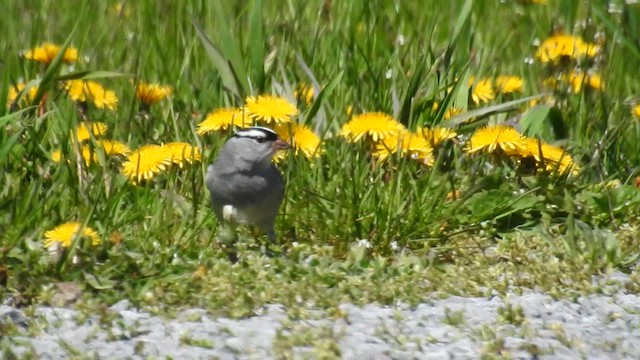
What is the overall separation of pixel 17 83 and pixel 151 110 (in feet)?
2.05

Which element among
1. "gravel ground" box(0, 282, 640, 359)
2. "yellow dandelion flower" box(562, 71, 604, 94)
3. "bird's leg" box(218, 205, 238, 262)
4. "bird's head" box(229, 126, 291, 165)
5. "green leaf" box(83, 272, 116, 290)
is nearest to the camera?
"gravel ground" box(0, 282, 640, 359)

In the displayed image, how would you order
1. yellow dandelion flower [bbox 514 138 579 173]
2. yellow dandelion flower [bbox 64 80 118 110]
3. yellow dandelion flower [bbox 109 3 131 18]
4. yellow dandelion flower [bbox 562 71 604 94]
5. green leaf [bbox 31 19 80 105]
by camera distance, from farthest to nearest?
yellow dandelion flower [bbox 109 3 131 18] < yellow dandelion flower [bbox 562 71 604 94] < yellow dandelion flower [bbox 64 80 118 110] < green leaf [bbox 31 19 80 105] < yellow dandelion flower [bbox 514 138 579 173]

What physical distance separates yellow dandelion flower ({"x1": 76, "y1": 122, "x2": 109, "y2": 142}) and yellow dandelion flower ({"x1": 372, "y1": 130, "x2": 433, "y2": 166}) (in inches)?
42.3

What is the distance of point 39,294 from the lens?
406 centimetres

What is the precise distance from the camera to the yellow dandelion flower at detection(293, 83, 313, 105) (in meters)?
5.81

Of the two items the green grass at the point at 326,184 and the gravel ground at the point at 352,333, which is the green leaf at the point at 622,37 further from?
the gravel ground at the point at 352,333

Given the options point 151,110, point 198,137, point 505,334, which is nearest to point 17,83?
point 151,110

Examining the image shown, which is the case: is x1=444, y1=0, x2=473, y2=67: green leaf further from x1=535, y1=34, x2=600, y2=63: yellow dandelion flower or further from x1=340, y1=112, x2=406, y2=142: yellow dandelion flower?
x1=340, y1=112, x2=406, y2=142: yellow dandelion flower

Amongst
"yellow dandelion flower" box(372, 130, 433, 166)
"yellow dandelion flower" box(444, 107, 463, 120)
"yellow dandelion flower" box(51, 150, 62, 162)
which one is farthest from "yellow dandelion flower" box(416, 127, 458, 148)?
"yellow dandelion flower" box(51, 150, 62, 162)

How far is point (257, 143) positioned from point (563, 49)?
1.87 m

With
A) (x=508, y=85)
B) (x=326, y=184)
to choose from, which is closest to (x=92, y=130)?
(x=326, y=184)

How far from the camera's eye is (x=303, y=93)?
5.85m

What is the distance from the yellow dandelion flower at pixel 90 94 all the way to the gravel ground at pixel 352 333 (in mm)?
1583

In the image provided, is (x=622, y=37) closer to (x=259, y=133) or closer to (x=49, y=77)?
(x=259, y=133)
